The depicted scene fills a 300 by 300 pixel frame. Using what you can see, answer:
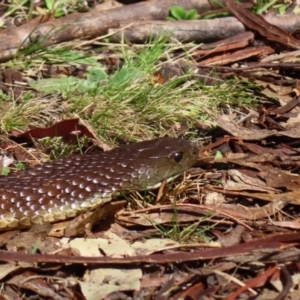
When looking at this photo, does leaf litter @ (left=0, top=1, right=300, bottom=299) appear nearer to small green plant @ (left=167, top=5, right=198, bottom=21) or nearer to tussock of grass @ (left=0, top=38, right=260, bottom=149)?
tussock of grass @ (left=0, top=38, right=260, bottom=149)

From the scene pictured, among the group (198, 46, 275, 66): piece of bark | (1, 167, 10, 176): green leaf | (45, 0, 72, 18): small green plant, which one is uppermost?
(45, 0, 72, 18): small green plant

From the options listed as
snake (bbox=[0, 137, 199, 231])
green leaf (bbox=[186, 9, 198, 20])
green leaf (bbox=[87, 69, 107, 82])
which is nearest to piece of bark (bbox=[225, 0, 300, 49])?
green leaf (bbox=[186, 9, 198, 20])

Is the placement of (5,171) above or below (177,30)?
below

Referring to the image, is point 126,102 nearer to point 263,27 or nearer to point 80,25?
A: point 80,25

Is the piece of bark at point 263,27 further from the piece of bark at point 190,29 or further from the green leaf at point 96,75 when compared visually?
the green leaf at point 96,75

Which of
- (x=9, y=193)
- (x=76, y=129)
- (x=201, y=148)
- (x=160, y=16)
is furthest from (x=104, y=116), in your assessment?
(x=160, y=16)

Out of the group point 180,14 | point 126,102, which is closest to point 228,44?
point 180,14
